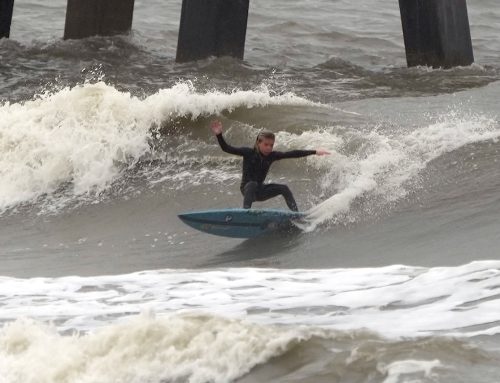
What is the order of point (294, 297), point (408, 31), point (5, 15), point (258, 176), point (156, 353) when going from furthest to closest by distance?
1. point (5, 15)
2. point (408, 31)
3. point (258, 176)
4. point (294, 297)
5. point (156, 353)

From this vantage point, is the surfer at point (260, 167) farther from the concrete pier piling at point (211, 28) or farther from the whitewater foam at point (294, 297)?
the concrete pier piling at point (211, 28)

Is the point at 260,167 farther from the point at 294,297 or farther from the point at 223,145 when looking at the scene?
the point at 294,297

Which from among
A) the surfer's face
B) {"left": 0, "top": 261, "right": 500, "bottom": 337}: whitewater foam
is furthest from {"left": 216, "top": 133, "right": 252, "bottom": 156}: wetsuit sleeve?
{"left": 0, "top": 261, "right": 500, "bottom": 337}: whitewater foam

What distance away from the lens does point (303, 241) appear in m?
9.93

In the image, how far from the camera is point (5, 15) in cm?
2027

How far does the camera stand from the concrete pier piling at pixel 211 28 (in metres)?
17.5

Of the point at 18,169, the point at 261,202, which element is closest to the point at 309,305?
the point at 261,202

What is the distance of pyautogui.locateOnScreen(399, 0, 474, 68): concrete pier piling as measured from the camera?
1708 centimetres

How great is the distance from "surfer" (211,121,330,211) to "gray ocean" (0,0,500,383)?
0.41 m

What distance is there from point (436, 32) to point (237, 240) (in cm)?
843

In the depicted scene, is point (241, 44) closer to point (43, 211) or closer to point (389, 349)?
point (43, 211)

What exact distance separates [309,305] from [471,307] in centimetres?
107

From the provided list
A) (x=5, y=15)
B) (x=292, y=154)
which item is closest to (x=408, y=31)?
(x=5, y=15)

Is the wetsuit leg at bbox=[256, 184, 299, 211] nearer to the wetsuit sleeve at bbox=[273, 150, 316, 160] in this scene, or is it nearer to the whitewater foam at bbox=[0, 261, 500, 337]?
the wetsuit sleeve at bbox=[273, 150, 316, 160]
